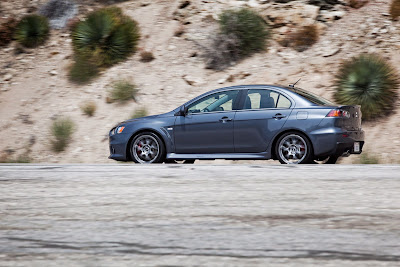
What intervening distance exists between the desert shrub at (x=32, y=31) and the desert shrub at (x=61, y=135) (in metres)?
6.57

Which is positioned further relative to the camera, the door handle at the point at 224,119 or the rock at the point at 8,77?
the rock at the point at 8,77

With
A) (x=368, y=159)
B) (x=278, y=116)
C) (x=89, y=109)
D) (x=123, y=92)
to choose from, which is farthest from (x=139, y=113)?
(x=278, y=116)

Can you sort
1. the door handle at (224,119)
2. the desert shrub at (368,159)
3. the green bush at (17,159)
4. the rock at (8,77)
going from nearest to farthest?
the door handle at (224,119) < the desert shrub at (368,159) < the green bush at (17,159) < the rock at (8,77)

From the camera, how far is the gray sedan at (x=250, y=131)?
435 inches

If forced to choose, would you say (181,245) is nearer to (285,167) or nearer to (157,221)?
(157,221)

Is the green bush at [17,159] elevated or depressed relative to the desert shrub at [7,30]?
depressed

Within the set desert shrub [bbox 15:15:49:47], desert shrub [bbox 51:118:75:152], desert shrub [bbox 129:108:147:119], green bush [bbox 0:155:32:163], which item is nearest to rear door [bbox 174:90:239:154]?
desert shrub [bbox 129:108:147:119]

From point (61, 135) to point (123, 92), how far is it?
250cm

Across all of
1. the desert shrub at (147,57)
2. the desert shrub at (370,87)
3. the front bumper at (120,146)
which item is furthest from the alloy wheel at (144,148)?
the desert shrub at (147,57)

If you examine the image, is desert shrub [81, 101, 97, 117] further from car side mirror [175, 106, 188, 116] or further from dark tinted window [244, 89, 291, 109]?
dark tinted window [244, 89, 291, 109]

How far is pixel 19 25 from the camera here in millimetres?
24562

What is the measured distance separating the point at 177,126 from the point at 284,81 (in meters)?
7.47

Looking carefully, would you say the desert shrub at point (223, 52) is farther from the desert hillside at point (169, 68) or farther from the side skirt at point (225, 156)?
the side skirt at point (225, 156)

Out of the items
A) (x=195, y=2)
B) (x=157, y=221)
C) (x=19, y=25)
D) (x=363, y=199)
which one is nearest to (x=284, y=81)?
(x=195, y=2)
